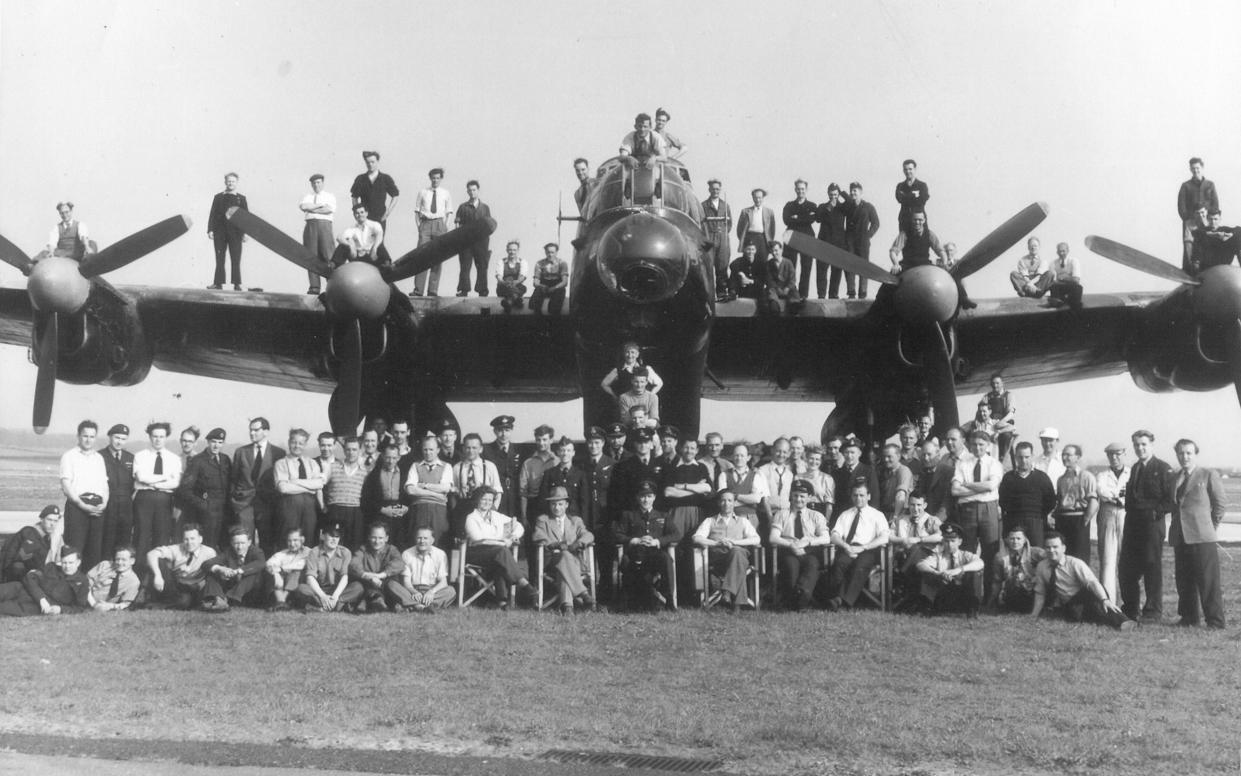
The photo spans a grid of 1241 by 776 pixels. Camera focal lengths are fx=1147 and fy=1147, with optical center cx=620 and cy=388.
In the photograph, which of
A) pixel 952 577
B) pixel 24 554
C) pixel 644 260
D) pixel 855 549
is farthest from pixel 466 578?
pixel 952 577

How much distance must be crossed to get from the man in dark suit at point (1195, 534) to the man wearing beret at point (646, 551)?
4638 millimetres

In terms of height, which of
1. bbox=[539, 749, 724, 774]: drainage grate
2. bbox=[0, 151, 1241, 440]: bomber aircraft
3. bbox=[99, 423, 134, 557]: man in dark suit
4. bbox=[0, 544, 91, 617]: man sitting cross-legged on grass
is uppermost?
bbox=[0, 151, 1241, 440]: bomber aircraft

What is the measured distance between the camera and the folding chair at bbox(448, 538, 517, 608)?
36.6 feet

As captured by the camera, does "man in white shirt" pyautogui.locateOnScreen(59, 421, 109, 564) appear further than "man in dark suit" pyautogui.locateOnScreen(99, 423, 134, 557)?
No

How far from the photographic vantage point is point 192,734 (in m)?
6.50

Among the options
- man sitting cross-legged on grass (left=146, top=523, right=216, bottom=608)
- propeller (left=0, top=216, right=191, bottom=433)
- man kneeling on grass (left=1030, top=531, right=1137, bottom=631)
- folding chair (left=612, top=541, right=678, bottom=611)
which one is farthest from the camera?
Answer: propeller (left=0, top=216, right=191, bottom=433)

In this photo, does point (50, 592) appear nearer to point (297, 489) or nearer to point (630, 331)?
point (297, 489)

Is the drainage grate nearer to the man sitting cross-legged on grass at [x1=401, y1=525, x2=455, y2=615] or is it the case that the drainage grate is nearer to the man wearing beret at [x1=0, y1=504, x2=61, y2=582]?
the man sitting cross-legged on grass at [x1=401, y1=525, x2=455, y2=615]

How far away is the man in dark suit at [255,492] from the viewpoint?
11852mm

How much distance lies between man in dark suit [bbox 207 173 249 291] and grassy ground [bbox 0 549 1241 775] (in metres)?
7.09

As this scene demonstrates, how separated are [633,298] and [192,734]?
7.63 m

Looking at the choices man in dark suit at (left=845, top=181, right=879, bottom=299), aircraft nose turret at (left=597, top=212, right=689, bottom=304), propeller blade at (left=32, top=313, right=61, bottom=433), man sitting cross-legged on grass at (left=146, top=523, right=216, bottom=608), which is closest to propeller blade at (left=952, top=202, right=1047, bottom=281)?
man in dark suit at (left=845, top=181, right=879, bottom=299)

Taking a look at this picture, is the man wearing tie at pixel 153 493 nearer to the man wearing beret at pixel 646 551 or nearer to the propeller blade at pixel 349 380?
the propeller blade at pixel 349 380

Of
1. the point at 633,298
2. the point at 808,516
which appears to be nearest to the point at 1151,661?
the point at 808,516
